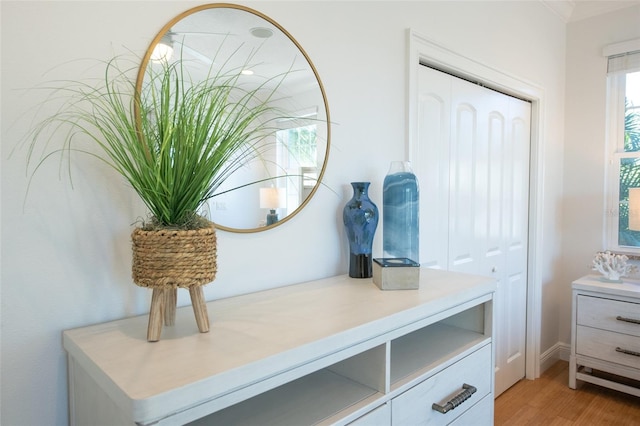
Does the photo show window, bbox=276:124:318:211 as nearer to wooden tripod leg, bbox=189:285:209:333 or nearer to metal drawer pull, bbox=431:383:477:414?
wooden tripod leg, bbox=189:285:209:333

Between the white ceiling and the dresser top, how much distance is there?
187cm

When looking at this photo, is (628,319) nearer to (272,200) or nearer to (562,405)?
(562,405)

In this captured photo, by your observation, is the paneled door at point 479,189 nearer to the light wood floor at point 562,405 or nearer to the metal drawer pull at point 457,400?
the light wood floor at point 562,405

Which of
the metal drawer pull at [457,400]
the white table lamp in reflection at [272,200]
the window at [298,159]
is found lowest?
the metal drawer pull at [457,400]

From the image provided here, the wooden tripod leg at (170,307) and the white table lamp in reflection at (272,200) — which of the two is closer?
the wooden tripod leg at (170,307)

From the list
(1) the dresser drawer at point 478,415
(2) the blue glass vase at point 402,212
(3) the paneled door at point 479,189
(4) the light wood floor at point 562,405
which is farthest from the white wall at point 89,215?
(4) the light wood floor at point 562,405

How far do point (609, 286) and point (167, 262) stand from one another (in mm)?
2718

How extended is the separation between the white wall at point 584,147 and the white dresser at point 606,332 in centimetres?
44

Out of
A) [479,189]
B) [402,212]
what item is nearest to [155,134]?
[402,212]

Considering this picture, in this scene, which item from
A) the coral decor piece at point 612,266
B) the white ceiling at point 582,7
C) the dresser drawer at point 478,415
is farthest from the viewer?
the white ceiling at point 582,7

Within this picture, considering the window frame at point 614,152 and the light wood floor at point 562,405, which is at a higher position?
the window frame at point 614,152

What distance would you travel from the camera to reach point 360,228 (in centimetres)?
140

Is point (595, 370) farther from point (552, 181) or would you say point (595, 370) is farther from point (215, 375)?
point (215, 375)

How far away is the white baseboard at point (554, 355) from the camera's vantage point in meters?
2.92
